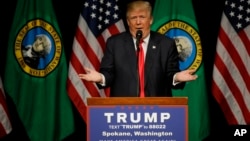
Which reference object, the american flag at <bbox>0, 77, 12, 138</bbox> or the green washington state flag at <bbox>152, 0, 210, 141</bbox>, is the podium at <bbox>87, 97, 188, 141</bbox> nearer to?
the green washington state flag at <bbox>152, 0, 210, 141</bbox>

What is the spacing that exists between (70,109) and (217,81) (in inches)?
57.5

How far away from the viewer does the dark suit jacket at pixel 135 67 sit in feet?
8.00

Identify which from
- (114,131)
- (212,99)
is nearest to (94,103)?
(114,131)

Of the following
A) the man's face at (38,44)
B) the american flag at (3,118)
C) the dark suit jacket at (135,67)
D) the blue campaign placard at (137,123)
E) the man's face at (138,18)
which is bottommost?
the american flag at (3,118)

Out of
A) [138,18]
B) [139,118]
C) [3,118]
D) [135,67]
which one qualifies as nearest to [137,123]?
[139,118]

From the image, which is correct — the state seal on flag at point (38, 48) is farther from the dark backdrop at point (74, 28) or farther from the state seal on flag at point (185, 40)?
the state seal on flag at point (185, 40)

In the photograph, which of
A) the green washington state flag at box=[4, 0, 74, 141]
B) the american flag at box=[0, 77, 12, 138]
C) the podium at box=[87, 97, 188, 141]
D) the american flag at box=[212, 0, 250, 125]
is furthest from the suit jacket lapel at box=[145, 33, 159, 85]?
the american flag at box=[0, 77, 12, 138]

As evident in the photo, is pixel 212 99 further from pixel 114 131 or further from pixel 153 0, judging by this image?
pixel 114 131

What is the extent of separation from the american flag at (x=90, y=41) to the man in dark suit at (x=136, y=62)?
4.58 ft

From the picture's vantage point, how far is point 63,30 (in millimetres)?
4055

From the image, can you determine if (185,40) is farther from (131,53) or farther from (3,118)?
(3,118)

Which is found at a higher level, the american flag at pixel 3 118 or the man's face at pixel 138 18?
the man's face at pixel 138 18

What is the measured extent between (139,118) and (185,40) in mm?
2153

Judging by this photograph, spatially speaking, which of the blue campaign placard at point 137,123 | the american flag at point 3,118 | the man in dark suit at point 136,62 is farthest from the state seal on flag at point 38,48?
the blue campaign placard at point 137,123
